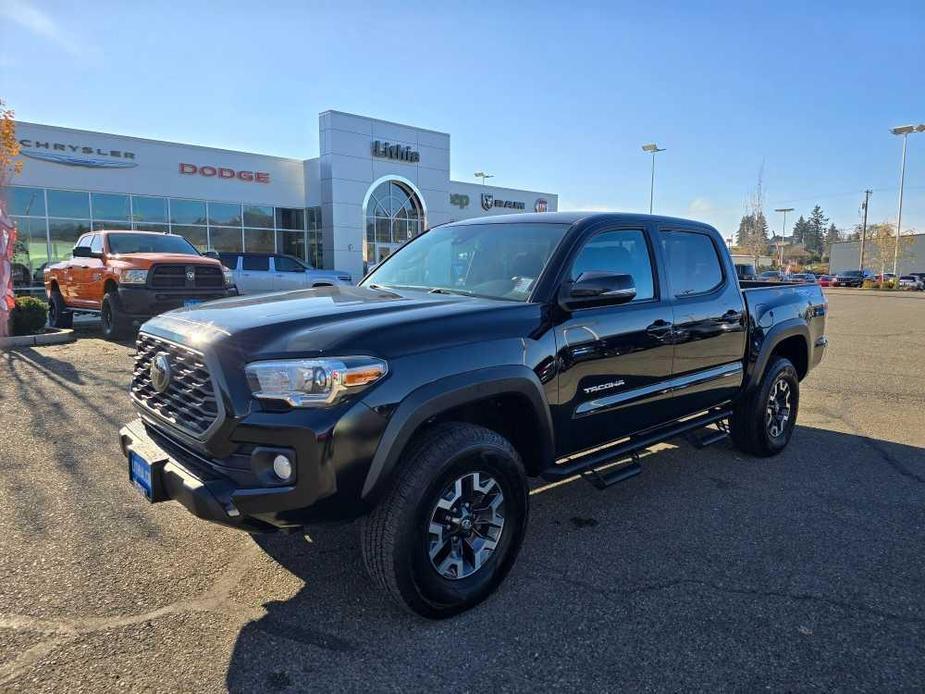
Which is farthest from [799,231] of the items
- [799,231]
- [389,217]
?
[389,217]

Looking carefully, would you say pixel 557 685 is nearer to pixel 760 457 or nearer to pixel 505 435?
pixel 505 435

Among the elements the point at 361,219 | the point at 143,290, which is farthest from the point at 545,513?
the point at 361,219

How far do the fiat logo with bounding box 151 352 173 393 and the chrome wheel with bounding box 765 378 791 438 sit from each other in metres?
4.49

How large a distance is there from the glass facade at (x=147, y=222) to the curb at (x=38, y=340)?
6.86 m

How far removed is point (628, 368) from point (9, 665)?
3.27m

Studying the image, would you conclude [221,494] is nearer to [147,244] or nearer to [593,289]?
[593,289]

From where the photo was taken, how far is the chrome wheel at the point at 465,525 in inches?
114

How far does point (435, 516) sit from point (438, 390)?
597 mm

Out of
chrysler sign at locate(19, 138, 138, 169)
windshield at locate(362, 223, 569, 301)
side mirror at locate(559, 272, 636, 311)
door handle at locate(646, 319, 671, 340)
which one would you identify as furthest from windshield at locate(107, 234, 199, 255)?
chrysler sign at locate(19, 138, 138, 169)

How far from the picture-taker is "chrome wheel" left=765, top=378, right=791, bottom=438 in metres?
5.26

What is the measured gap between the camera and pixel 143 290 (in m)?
10.0

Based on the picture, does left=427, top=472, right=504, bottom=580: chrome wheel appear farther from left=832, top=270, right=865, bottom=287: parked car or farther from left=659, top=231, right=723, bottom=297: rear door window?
left=832, top=270, right=865, bottom=287: parked car

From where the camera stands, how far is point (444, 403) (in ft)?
9.13

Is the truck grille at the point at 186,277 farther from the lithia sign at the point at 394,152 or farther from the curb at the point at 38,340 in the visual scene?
the lithia sign at the point at 394,152
